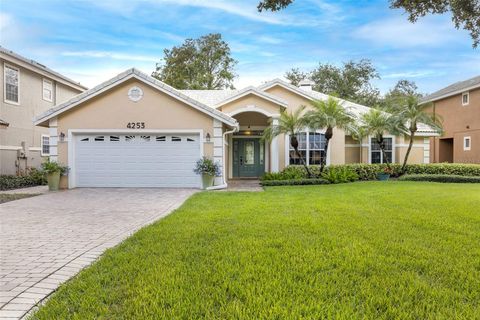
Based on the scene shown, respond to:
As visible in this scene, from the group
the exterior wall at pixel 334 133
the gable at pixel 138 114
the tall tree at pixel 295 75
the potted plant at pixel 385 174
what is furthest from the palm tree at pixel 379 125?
the tall tree at pixel 295 75

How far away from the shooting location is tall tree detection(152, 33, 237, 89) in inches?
1476

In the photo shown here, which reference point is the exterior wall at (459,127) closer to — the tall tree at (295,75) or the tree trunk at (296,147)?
the tree trunk at (296,147)

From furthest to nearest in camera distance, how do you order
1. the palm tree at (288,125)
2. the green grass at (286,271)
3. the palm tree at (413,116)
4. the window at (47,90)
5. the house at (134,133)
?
the window at (47,90) < the palm tree at (413,116) < the palm tree at (288,125) < the house at (134,133) < the green grass at (286,271)

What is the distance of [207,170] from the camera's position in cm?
1427

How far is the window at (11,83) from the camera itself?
56.9 ft

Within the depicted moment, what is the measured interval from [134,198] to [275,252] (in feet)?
25.2

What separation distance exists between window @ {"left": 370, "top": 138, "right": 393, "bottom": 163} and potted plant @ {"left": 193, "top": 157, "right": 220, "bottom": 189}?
10.4 m

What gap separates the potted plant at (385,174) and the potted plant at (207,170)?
8.92 metres

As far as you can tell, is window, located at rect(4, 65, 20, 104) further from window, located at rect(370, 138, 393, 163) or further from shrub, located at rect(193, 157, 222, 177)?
window, located at rect(370, 138, 393, 163)

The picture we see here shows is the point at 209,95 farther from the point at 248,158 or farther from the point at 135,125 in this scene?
the point at 135,125

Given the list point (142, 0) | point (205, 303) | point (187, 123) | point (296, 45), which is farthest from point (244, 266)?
point (296, 45)

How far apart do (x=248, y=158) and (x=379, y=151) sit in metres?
7.57

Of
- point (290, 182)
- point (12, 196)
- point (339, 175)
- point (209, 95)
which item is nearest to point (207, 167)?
point (290, 182)

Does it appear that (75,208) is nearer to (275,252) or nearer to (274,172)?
(275,252)
